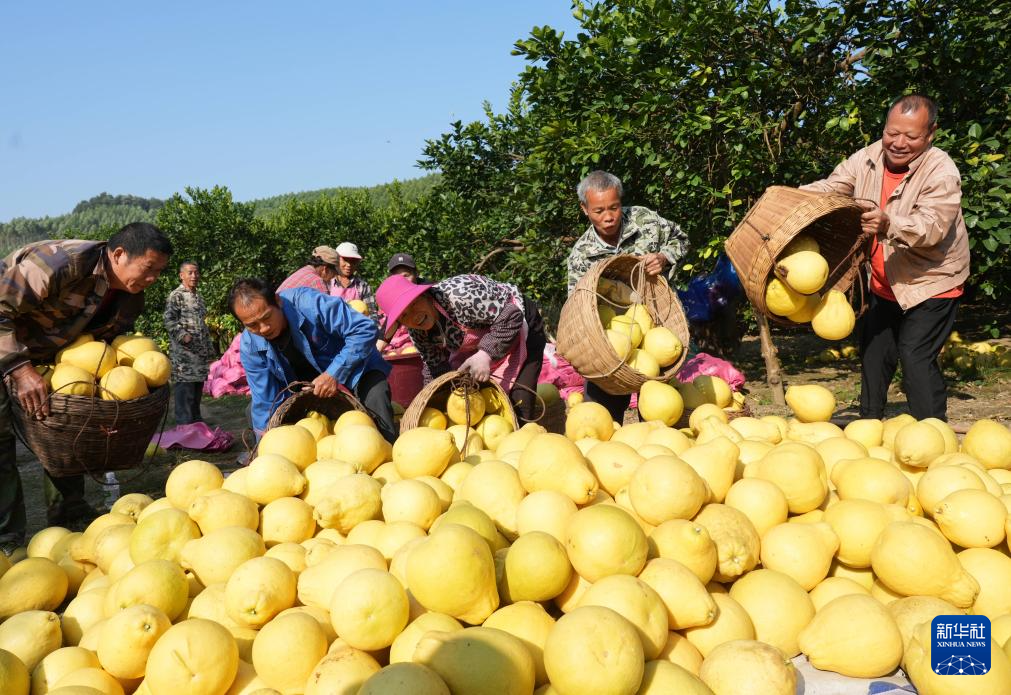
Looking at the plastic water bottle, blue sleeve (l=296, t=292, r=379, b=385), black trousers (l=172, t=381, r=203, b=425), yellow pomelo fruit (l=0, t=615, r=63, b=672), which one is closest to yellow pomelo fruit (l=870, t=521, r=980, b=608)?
yellow pomelo fruit (l=0, t=615, r=63, b=672)

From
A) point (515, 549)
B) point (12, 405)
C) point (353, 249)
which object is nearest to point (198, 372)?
point (353, 249)

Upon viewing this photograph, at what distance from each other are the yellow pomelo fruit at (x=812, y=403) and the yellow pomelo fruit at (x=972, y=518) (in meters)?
1.09

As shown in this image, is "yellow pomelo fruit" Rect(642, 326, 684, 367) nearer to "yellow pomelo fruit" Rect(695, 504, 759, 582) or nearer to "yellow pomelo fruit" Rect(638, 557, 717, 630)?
"yellow pomelo fruit" Rect(695, 504, 759, 582)

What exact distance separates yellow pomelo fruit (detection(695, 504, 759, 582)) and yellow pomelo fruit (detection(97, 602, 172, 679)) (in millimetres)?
1471

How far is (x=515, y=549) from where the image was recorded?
1.69 m

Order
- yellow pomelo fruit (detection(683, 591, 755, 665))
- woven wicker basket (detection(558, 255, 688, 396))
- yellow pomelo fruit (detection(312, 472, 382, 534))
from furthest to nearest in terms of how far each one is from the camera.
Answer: woven wicker basket (detection(558, 255, 688, 396)) → yellow pomelo fruit (detection(312, 472, 382, 534)) → yellow pomelo fruit (detection(683, 591, 755, 665))

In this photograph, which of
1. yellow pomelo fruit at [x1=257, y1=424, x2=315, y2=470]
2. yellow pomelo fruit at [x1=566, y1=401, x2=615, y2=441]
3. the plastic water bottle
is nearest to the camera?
yellow pomelo fruit at [x1=257, y1=424, x2=315, y2=470]

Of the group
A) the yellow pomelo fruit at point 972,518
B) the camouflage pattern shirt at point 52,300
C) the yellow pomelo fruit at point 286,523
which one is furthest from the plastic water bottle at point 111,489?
the yellow pomelo fruit at point 972,518

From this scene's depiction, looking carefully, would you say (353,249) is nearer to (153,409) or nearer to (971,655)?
(153,409)

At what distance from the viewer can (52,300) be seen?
324 cm

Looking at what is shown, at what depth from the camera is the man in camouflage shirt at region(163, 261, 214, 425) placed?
725cm

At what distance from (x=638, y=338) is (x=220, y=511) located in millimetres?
2167

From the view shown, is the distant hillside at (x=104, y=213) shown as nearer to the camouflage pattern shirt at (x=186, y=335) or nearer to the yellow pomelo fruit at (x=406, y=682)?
the camouflage pattern shirt at (x=186, y=335)

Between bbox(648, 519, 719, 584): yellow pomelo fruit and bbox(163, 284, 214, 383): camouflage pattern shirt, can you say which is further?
bbox(163, 284, 214, 383): camouflage pattern shirt
